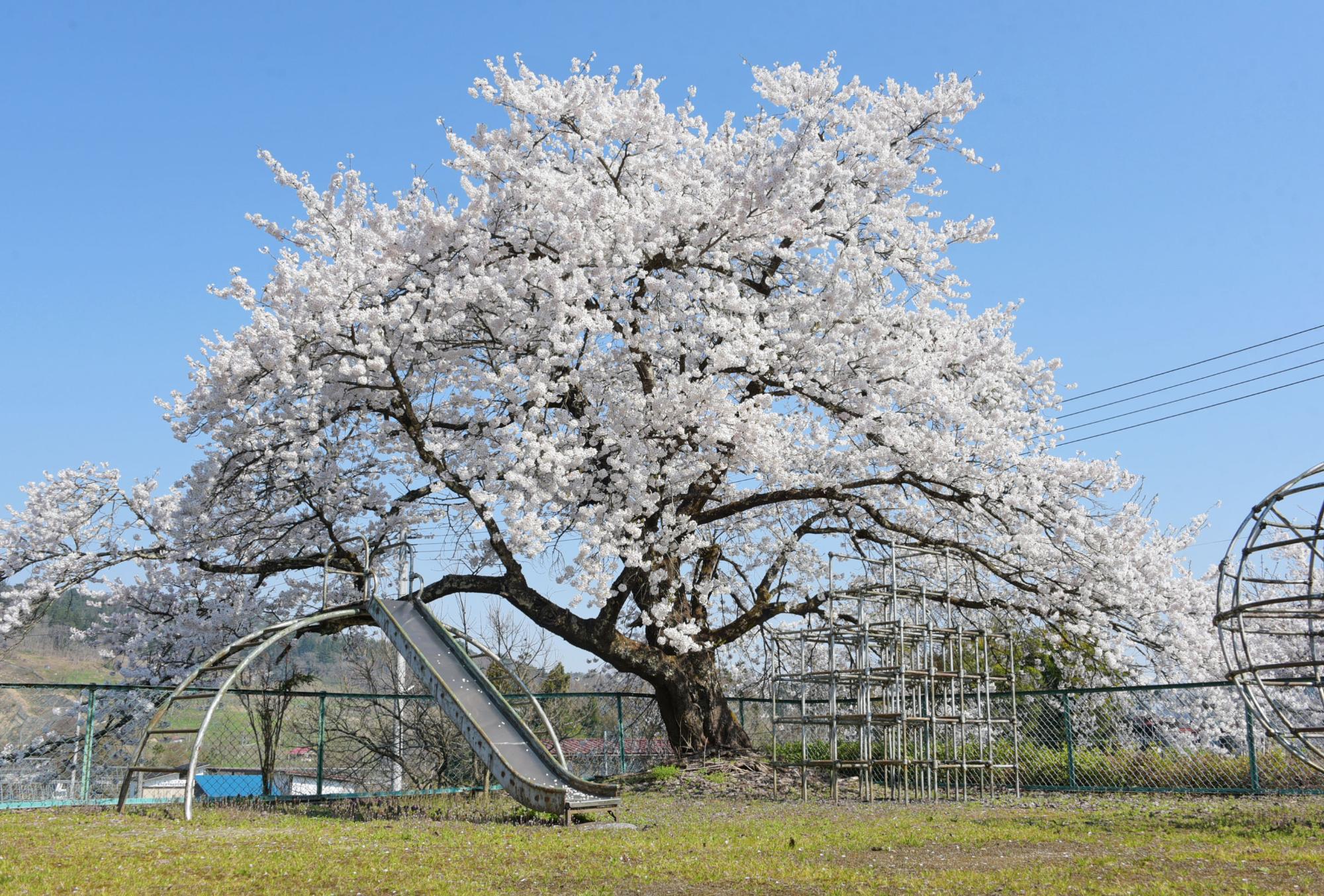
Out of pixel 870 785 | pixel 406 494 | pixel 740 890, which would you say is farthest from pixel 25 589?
pixel 740 890

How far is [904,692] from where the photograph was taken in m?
13.9

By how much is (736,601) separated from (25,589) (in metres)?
11.3

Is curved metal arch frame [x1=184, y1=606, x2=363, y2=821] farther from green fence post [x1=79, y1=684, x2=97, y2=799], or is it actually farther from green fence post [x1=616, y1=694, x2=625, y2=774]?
green fence post [x1=616, y1=694, x2=625, y2=774]

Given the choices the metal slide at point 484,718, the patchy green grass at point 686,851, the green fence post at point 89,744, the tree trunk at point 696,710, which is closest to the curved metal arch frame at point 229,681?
the patchy green grass at point 686,851

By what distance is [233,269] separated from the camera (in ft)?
47.5

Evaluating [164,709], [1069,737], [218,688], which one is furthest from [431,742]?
[1069,737]

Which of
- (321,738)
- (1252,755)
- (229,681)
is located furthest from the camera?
(321,738)

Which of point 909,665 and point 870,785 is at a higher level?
point 909,665

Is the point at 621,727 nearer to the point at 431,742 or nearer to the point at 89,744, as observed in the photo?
the point at 431,742

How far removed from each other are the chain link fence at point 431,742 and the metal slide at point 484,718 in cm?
242

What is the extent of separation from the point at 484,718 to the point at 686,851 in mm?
4291

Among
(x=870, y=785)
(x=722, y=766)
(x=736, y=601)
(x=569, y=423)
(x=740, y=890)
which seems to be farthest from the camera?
(x=736, y=601)

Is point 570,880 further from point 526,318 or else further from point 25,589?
point 25,589

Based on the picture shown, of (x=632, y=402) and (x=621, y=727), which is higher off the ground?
(x=632, y=402)
